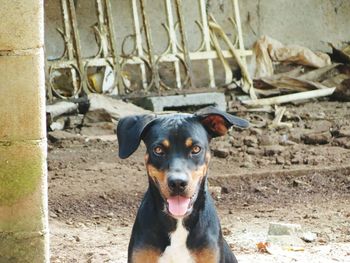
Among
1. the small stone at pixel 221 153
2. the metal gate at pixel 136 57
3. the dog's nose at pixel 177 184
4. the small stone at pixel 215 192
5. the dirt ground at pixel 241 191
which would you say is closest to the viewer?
the dog's nose at pixel 177 184

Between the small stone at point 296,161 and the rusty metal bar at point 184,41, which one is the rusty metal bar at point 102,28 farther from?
the small stone at point 296,161

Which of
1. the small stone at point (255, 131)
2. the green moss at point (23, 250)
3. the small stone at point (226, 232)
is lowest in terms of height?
the small stone at point (226, 232)

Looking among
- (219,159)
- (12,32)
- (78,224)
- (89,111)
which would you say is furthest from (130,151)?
(89,111)

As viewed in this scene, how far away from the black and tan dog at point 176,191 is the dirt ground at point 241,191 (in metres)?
1.16

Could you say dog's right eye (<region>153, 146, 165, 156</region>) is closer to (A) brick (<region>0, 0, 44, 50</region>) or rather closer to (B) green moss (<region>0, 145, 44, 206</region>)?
(B) green moss (<region>0, 145, 44, 206</region>)

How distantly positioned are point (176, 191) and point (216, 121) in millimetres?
497

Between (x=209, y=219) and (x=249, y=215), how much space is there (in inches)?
A: 98.8

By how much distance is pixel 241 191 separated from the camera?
799 centimetres

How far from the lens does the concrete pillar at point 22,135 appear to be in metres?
5.20

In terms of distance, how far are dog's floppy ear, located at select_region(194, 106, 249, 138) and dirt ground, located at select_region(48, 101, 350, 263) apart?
1.28 metres

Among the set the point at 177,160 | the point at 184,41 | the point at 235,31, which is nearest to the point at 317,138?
the point at 184,41

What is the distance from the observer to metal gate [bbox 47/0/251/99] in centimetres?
1082

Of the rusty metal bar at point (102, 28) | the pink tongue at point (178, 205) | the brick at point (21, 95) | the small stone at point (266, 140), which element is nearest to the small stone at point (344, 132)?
the small stone at point (266, 140)

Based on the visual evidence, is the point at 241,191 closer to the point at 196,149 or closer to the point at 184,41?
the point at 196,149
